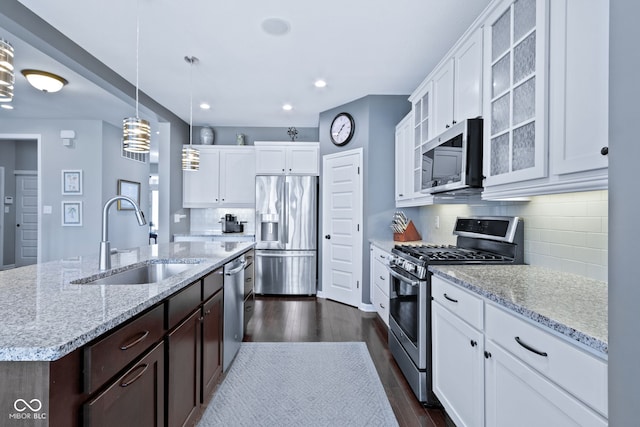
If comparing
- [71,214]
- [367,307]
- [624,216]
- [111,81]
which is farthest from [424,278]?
[71,214]

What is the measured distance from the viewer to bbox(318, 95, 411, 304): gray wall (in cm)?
401

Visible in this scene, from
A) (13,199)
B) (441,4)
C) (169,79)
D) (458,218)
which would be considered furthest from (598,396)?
(13,199)

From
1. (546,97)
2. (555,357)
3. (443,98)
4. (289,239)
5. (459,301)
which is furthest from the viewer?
(289,239)

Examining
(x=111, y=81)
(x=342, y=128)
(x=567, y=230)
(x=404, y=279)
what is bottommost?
(x=404, y=279)

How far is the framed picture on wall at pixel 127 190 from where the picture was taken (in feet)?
18.7

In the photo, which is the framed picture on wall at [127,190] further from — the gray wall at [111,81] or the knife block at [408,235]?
the knife block at [408,235]

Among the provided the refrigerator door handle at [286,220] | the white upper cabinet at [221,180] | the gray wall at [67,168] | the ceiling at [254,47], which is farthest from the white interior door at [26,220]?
the refrigerator door handle at [286,220]

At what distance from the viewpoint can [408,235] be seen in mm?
3672

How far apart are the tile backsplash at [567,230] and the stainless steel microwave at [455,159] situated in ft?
1.24

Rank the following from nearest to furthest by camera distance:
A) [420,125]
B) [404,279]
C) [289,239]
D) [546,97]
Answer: [546,97] < [404,279] < [420,125] < [289,239]

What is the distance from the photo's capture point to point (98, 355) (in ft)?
2.99

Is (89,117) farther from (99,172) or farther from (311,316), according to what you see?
(311,316)

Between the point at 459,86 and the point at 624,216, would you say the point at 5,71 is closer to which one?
the point at 624,216

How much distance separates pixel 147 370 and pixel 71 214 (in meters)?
5.23
